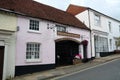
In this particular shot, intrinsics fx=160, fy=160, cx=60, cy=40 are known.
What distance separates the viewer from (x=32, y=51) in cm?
1497

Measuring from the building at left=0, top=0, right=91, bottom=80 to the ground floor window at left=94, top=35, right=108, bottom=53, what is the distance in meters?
4.42

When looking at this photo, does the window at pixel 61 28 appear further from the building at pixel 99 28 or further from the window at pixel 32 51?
the building at pixel 99 28

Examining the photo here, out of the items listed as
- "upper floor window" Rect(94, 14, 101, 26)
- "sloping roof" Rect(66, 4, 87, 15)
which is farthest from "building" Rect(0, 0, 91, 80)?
"upper floor window" Rect(94, 14, 101, 26)

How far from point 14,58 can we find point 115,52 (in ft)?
67.0

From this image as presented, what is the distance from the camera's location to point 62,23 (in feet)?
60.2

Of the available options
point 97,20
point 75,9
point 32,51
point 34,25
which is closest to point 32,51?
point 32,51

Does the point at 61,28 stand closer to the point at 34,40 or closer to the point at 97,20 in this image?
the point at 34,40

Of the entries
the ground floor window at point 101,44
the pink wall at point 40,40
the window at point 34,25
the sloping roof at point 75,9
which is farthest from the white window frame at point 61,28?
the ground floor window at point 101,44

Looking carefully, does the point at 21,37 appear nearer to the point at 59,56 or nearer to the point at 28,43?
the point at 28,43

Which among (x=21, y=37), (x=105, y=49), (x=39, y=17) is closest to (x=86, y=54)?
(x=105, y=49)

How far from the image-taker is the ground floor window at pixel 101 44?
24.1m

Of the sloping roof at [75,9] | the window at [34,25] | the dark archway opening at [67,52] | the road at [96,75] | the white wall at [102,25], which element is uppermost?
the sloping roof at [75,9]

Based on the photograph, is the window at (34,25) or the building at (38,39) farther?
the window at (34,25)

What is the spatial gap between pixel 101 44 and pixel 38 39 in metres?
12.9
